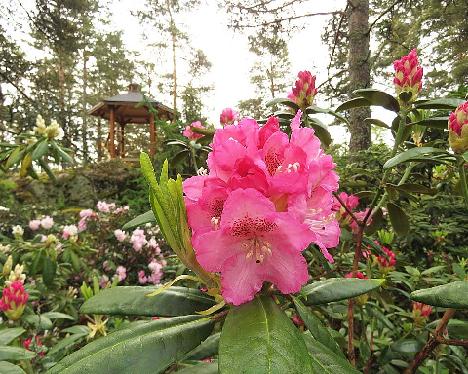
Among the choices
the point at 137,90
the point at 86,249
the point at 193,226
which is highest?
the point at 137,90

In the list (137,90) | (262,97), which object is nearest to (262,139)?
(137,90)

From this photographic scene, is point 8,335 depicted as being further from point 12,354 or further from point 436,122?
point 436,122

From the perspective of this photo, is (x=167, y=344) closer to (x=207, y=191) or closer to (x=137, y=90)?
(x=207, y=191)

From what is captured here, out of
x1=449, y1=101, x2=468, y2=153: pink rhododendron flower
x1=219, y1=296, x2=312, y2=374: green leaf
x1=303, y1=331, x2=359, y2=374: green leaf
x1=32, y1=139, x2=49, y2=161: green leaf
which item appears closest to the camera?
x1=219, y1=296, x2=312, y2=374: green leaf

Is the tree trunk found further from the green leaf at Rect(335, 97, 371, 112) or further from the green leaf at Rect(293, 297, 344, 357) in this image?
the green leaf at Rect(293, 297, 344, 357)

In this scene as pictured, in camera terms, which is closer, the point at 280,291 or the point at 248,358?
the point at 248,358

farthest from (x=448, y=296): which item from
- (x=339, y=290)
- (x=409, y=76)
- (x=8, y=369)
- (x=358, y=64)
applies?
(x=358, y=64)

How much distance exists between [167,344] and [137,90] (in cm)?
1296

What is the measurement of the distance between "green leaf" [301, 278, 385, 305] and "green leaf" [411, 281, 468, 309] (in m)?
0.07

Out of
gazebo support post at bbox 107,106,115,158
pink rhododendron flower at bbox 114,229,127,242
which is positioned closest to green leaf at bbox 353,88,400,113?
pink rhododendron flower at bbox 114,229,127,242

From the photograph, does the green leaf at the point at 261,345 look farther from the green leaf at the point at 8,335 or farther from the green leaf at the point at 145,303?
the green leaf at the point at 8,335

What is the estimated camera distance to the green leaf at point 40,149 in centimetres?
201

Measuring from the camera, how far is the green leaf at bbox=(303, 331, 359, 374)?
0.52 metres

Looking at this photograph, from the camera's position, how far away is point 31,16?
5.14 m
